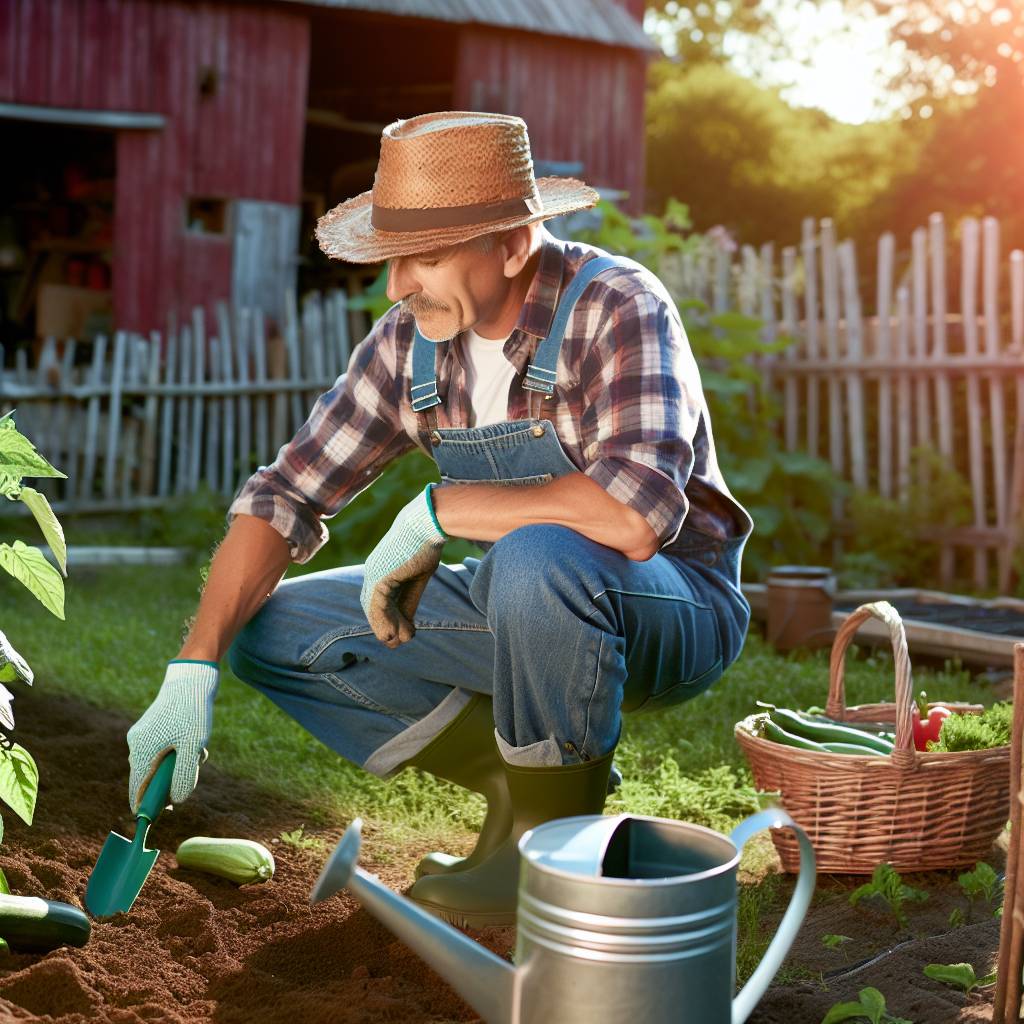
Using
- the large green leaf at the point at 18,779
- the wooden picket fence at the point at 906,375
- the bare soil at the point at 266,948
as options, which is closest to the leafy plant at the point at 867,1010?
the bare soil at the point at 266,948

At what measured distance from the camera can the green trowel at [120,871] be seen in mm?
2416

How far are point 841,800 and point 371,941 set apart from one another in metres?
1.02

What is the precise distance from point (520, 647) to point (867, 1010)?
0.86m

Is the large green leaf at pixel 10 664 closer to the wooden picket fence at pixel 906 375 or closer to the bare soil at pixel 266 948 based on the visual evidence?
the bare soil at pixel 266 948

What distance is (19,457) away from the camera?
218cm

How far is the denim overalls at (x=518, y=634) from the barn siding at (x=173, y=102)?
310 inches

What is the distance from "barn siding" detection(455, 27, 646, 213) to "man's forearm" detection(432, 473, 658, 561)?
9.07m

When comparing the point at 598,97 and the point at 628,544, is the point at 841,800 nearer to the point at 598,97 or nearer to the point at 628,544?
the point at 628,544

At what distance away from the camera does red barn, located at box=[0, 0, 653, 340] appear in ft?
33.2

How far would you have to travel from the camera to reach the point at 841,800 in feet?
9.29

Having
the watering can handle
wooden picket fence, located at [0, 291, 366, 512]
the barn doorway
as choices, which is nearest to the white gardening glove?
the watering can handle

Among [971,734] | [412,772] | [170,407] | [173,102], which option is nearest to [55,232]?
[173,102]

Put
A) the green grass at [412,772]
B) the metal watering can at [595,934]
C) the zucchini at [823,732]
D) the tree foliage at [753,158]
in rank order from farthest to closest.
Result: 1. the tree foliage at [753,158]
2. the green grass at [412,772]
3. the zucchini at [823,732]
4. the metal watering can at [595,934]

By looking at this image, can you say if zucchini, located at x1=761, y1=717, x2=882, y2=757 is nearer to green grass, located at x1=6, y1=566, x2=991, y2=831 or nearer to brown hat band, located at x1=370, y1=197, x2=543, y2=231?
green grass, located at x1=6, y1=566, x2=991, y2=831
